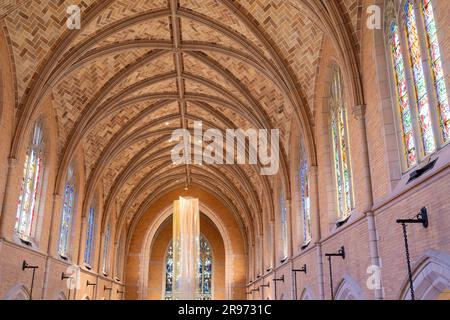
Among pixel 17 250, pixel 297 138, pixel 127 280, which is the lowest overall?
pixel 17 250

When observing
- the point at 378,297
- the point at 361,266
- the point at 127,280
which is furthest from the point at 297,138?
the point at 127,280

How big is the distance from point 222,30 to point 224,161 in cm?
1382

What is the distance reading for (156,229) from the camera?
122 ft

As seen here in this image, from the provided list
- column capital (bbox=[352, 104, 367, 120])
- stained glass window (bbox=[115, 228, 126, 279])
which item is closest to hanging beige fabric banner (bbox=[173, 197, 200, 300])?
stained glass window (bbox=[115, 228, 126, 279])

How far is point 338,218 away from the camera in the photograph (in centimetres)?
1392

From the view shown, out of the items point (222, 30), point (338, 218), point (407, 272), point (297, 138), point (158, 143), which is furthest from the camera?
point (158, 143)

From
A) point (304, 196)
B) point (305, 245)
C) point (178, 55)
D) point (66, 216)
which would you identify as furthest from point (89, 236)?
point (305, 245)

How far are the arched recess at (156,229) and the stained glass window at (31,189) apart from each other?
18860 mm

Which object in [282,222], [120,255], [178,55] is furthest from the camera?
[120,255]

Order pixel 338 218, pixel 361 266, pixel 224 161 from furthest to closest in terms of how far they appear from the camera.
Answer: pixel 224 161
pixel 338 218
pixel 361 266

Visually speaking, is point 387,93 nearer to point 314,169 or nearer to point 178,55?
point 314,169

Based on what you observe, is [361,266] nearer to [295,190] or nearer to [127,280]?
[295,190]

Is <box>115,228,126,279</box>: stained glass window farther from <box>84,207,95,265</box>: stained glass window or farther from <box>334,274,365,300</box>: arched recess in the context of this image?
<box>334,274,365,300</box>: arched recess

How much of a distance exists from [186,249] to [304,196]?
30.2ft
